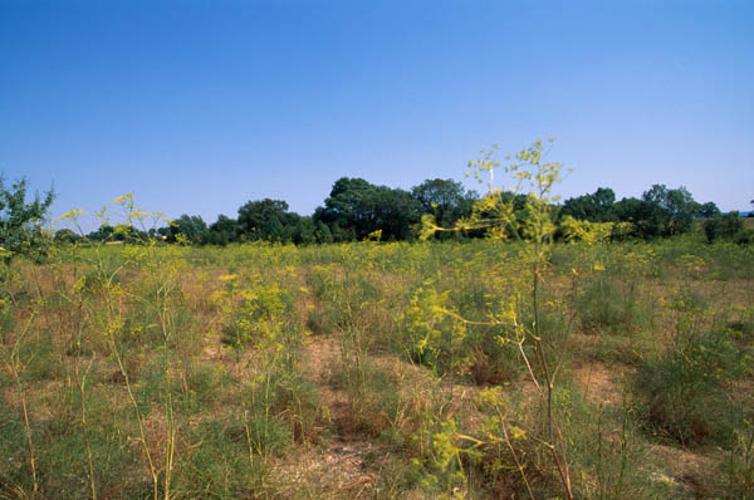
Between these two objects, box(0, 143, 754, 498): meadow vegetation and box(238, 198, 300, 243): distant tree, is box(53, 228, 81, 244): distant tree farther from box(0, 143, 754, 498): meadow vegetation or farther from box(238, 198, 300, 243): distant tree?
box(238, 198, 300, 243): distant tree

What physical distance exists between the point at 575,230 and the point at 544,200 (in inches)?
8.0

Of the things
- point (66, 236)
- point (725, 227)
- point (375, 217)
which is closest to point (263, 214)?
point (375, 217)

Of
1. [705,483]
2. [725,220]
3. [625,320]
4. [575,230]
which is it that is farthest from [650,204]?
[575,230]

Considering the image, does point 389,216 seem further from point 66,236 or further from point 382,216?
point 66,236

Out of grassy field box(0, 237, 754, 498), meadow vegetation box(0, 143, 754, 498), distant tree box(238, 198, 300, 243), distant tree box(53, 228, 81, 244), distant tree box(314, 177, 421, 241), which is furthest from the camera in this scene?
distant tree box(238, 198, 300, 243)

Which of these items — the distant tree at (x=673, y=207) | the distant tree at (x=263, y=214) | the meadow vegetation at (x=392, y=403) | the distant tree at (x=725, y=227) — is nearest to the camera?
the meadow vegetation at (x=392, y=403)

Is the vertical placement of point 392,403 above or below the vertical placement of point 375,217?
below

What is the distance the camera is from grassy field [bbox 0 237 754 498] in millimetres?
2221

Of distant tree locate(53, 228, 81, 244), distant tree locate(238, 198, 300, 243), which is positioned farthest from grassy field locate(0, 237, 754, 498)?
distant tree locate(238, 198, 300, 243)

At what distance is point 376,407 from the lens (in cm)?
334

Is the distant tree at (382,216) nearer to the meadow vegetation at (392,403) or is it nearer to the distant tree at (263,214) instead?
the distant tree at (263,214)

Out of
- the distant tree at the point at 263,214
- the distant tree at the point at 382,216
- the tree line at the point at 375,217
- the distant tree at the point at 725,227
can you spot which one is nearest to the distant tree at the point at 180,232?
the tree line at the point at 375,217

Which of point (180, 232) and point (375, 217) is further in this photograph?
point (375, 217)

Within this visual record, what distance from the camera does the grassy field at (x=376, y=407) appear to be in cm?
222
